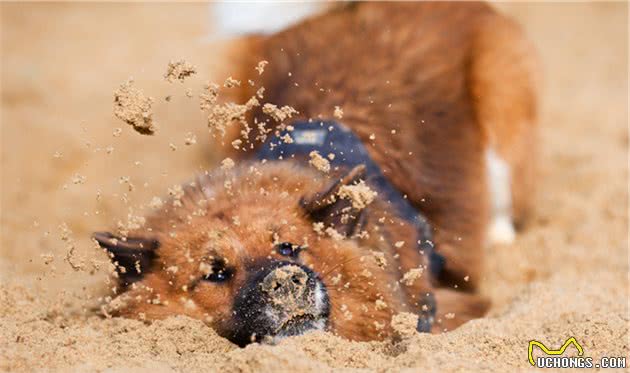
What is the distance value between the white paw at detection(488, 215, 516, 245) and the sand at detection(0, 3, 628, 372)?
0.11 meters

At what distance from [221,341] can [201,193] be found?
928mm

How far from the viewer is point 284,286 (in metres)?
3.42

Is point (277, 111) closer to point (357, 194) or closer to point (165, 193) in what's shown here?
point (357, 194)

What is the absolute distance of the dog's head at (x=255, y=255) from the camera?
3.67 meters

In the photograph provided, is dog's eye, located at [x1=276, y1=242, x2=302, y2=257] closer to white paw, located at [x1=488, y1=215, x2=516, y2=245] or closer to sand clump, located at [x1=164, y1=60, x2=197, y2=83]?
sand clump, located at [x1=164, y1=60, x2=197, y2=83]

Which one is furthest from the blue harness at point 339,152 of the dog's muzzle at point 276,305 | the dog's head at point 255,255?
the dog's muzzle at point 276,305

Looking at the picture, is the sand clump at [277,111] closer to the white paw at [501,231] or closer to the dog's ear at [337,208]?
the dog's ear at [337,208]

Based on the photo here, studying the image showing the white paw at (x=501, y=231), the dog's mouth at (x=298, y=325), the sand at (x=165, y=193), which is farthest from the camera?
the white paw at (x=501, y=231)

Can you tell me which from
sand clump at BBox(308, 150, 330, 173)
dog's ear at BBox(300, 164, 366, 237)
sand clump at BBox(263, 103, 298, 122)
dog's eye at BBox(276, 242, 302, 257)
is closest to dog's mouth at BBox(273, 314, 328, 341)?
dog's eye at BBox(276, 242, 302, 257)

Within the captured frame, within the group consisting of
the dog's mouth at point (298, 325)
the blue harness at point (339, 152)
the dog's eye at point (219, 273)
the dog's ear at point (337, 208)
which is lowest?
the dog's mouth at point (298, 325)

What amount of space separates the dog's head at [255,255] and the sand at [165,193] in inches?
5.8

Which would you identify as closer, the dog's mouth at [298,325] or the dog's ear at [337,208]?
the dog's mouth at [298,325]

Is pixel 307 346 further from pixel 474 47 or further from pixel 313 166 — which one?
pixel 474 47

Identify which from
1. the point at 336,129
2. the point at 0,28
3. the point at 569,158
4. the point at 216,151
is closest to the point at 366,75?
the point at 336,129
